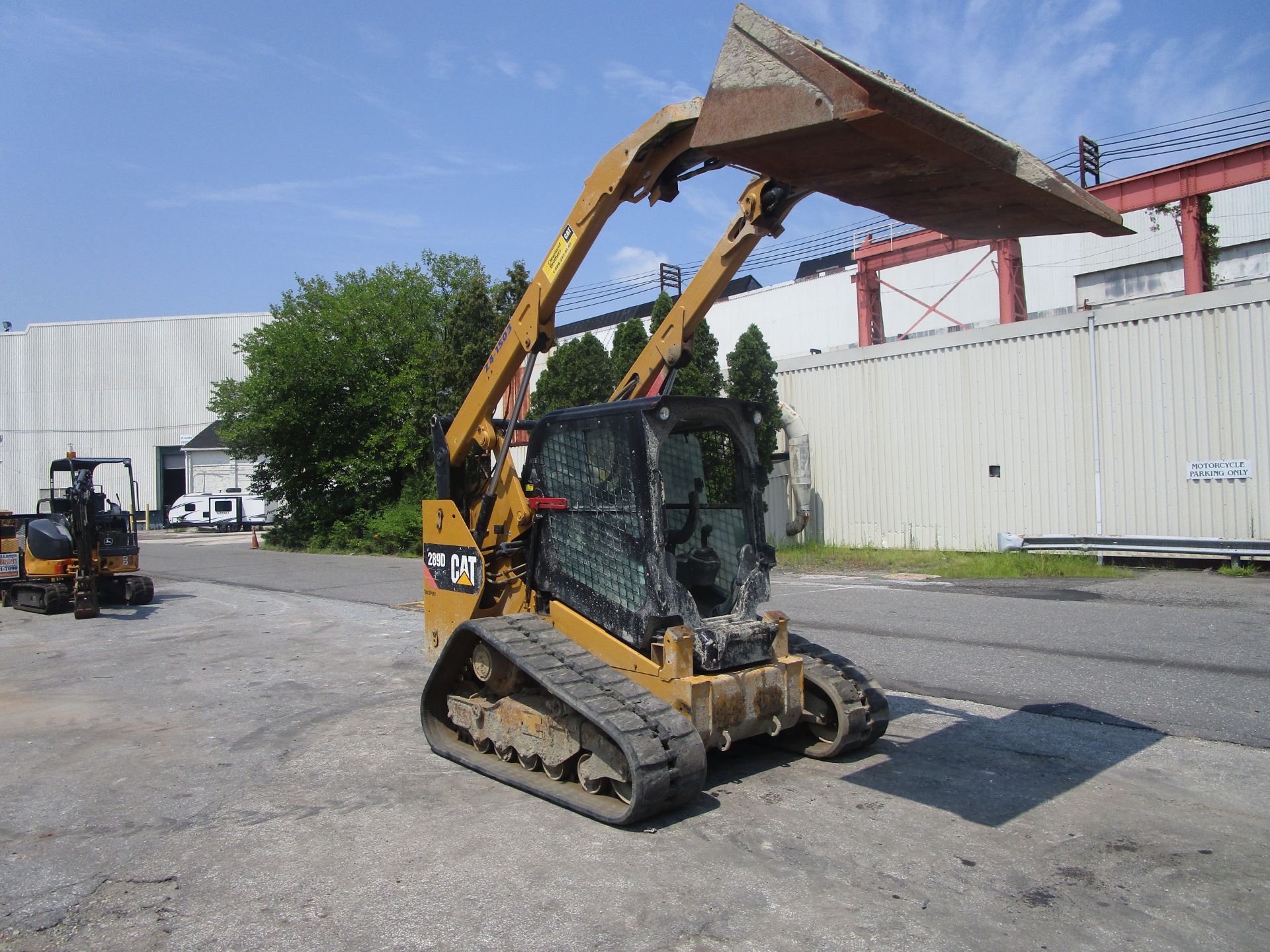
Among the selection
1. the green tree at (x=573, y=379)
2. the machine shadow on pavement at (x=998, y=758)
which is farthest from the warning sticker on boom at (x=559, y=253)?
the green tree at (x=573, y=379)

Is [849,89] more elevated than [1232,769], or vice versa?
[849,89]

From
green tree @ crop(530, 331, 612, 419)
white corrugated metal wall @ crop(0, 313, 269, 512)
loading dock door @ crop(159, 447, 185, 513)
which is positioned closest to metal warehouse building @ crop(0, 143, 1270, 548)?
green tree @ crop(530, 331, 612, 419)

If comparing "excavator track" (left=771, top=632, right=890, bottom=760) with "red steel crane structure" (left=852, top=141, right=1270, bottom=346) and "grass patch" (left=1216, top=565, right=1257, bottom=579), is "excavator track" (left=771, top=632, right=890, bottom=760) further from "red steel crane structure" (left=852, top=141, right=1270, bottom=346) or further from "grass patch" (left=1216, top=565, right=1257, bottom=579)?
"grass patch" (left=1216, top=565, right=1257, bottom=579)

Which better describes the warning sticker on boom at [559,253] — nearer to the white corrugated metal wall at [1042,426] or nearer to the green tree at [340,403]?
the white corrugated metal wall at [1042,426]

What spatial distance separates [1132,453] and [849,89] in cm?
1676

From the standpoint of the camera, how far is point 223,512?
47844mm

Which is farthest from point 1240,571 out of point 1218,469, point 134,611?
point 134,611

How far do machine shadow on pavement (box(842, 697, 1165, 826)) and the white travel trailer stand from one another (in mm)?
45322

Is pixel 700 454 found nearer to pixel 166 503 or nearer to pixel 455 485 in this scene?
pixel 455 485

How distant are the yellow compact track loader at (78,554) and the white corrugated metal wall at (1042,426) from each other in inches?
570

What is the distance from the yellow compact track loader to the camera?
15.3 metres

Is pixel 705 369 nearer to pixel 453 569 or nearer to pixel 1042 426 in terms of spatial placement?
pixel 1042 426

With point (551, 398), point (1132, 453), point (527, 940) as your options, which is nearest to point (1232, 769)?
point (527, 940)

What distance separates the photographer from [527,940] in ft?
12.8
